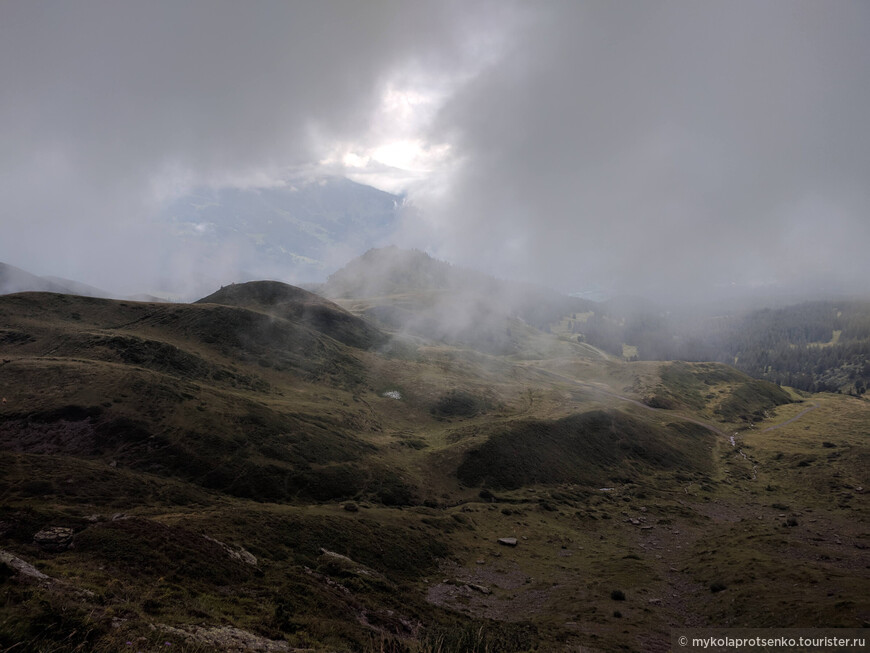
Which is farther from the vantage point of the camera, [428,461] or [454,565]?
[428,461]

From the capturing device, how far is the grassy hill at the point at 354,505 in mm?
22531

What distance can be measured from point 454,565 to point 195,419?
44.2 meters

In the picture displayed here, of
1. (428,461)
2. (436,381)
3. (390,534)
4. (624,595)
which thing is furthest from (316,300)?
(624,595)

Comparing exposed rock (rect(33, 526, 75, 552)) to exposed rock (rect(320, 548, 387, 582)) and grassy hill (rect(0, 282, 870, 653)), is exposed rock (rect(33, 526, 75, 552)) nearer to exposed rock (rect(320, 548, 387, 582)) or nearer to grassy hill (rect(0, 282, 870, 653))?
grassy hill (rect(0, 282, 870, 653))

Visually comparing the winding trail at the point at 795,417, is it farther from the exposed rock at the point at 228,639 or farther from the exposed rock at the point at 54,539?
the exposed rock at the point at 54,539

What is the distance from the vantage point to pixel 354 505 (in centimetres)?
5172

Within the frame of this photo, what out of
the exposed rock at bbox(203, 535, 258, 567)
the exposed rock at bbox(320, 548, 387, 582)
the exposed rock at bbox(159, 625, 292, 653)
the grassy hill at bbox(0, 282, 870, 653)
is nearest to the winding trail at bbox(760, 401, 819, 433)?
the grassy hill at bbox(0, 282, 870, 653)

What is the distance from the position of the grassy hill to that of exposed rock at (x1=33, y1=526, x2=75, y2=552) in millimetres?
156

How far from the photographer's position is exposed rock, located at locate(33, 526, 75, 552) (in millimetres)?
23172

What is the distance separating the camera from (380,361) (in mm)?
137250

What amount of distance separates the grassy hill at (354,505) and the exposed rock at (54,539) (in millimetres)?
156

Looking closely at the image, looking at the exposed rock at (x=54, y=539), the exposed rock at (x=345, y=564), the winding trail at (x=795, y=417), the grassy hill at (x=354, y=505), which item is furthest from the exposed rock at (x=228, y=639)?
the winding trail at (x=795, y=417)

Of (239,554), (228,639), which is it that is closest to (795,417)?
(239,554)

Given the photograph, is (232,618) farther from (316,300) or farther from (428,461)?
(316,300)
